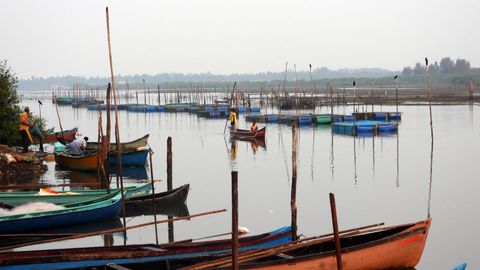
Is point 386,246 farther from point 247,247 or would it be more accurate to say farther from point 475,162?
point 475,162

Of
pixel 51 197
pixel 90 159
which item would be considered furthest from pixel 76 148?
pixel 51 197

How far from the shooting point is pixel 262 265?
9.11 meters

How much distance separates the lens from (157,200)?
51.1ft

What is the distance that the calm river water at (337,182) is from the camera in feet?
47.4

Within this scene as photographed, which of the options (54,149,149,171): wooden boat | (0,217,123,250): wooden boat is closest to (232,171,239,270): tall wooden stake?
(0,217,123,250): wooden boat

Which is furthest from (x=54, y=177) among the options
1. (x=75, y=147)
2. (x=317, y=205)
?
(x=317, y=205)

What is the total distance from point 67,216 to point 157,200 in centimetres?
261

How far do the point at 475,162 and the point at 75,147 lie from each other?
1508cm

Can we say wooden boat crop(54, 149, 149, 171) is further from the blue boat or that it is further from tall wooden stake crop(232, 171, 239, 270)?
Answer: tall wooden stake crop(232, 171, 239, 270)

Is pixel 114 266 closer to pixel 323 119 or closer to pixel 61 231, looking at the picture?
pixel 61 231

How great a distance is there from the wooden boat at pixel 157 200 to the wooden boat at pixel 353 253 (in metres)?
5.86

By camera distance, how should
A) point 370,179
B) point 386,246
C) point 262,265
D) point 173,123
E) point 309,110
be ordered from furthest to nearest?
point 309,110 → point 173,123 → point 370,179 → point 386,246 → point 262,265

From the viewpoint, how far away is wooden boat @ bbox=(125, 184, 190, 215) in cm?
1542

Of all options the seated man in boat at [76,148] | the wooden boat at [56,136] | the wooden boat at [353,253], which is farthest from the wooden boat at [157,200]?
the wooden boat at [56,136]
